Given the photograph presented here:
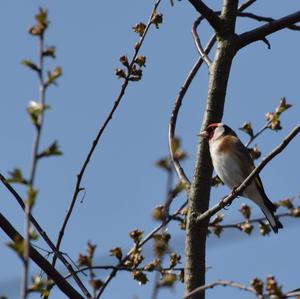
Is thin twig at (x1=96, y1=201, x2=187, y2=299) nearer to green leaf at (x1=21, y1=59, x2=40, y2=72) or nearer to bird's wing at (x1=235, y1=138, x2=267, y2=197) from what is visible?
green leaf at (x1=21, y1=59, x2=40, y2=72)

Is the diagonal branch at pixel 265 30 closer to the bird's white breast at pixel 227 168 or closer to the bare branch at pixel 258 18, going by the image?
the bare branch at pixel 258 18

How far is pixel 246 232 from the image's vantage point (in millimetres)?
3645

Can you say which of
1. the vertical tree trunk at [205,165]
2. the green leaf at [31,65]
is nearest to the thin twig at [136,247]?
the vertical tree trunk at [205,165]

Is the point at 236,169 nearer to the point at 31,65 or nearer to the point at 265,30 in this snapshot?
the point at 265,30

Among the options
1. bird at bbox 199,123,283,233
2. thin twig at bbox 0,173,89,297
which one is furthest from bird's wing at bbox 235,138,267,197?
thin twig at bbox 0,173,89,297

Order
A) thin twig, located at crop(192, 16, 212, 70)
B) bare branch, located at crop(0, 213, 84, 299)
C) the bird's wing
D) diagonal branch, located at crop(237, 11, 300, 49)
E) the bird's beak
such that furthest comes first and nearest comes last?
the bird's wing, thin twig, located at crop(192, 16, 212, 70), diagonal branch, located at crop(237, 11, 300, 49), the bird's beak, bare branch, located at crop(0, 213, 84, 299)

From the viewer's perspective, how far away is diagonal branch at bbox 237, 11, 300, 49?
3.99 m

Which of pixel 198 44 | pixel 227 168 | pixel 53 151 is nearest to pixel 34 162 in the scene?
pixel 53 151

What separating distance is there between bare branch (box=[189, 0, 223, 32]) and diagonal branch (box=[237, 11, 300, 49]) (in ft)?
0.44

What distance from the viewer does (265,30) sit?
404cm

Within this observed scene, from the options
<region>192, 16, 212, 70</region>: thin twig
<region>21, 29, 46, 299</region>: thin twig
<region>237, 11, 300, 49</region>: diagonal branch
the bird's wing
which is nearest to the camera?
<region>21, 29, 46, 299</region>: thin twig

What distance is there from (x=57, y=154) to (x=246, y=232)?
161 cm

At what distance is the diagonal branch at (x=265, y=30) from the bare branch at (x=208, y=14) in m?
0.13

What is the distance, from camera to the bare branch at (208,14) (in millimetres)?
3887
